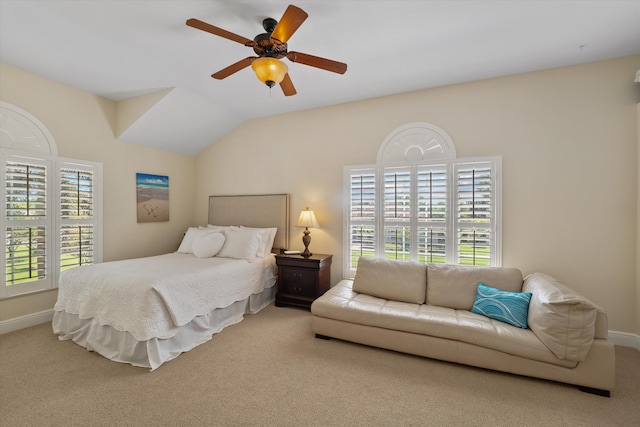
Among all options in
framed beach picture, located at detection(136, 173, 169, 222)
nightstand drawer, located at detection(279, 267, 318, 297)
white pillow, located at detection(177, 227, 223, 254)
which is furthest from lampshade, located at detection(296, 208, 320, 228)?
framed beach picture, located at detection(136, 173, 169, 222)

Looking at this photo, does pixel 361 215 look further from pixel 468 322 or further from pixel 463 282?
pixel 468 322

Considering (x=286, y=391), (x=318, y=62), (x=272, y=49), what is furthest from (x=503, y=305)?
(x=272, y=49)

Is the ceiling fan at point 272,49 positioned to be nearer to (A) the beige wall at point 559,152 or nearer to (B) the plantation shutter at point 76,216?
(A) the beige wall at point 559,152

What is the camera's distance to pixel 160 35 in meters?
2.36

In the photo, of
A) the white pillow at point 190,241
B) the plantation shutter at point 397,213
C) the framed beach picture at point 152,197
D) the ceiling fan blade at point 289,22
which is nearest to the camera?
the ceiling fan blade at point 289,22

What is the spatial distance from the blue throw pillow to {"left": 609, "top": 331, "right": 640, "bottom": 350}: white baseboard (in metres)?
1.19

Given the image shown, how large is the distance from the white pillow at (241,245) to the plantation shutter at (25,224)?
1934 mm

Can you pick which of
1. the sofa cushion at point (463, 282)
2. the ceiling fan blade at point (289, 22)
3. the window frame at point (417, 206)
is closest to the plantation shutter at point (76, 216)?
the ceiling fan blade at point (289, 22)

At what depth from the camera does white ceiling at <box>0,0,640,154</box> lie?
2.04 metres

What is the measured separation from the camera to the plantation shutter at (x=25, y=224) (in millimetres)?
2848

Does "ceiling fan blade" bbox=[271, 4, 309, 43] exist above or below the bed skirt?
above

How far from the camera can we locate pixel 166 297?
2373mm

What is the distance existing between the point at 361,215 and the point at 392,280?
1040mm

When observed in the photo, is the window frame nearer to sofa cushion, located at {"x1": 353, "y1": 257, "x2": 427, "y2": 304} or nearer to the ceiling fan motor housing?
sofa cushion, located at {"x1": 353, "y1": 257, "x2": 427, "y2": 304}
